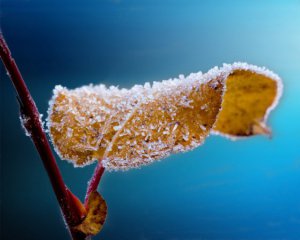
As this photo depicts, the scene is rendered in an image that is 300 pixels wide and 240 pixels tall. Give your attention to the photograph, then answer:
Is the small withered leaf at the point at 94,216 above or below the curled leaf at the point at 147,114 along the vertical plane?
below

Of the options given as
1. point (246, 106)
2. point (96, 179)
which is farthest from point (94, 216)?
point (246, 106)

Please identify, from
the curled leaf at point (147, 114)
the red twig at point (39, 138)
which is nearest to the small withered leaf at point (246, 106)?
the curled leaf at point (147, 114)

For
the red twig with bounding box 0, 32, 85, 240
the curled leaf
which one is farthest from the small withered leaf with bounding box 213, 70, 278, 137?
the red twig with bounding box 0, 32, 85, 240

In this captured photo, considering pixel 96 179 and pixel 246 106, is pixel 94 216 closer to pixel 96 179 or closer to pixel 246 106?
pixel 96 179

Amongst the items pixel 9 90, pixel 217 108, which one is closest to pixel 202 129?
pixel 217 108

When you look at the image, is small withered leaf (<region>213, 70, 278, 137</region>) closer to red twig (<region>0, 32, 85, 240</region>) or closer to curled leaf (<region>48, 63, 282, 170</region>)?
curled leaf (<region>48, 63, 282, 170</region>)

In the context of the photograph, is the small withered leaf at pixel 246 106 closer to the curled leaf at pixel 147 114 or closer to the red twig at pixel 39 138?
the curled leaf at pixel 147 114

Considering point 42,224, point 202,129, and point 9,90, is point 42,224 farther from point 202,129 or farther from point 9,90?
point 202,129
